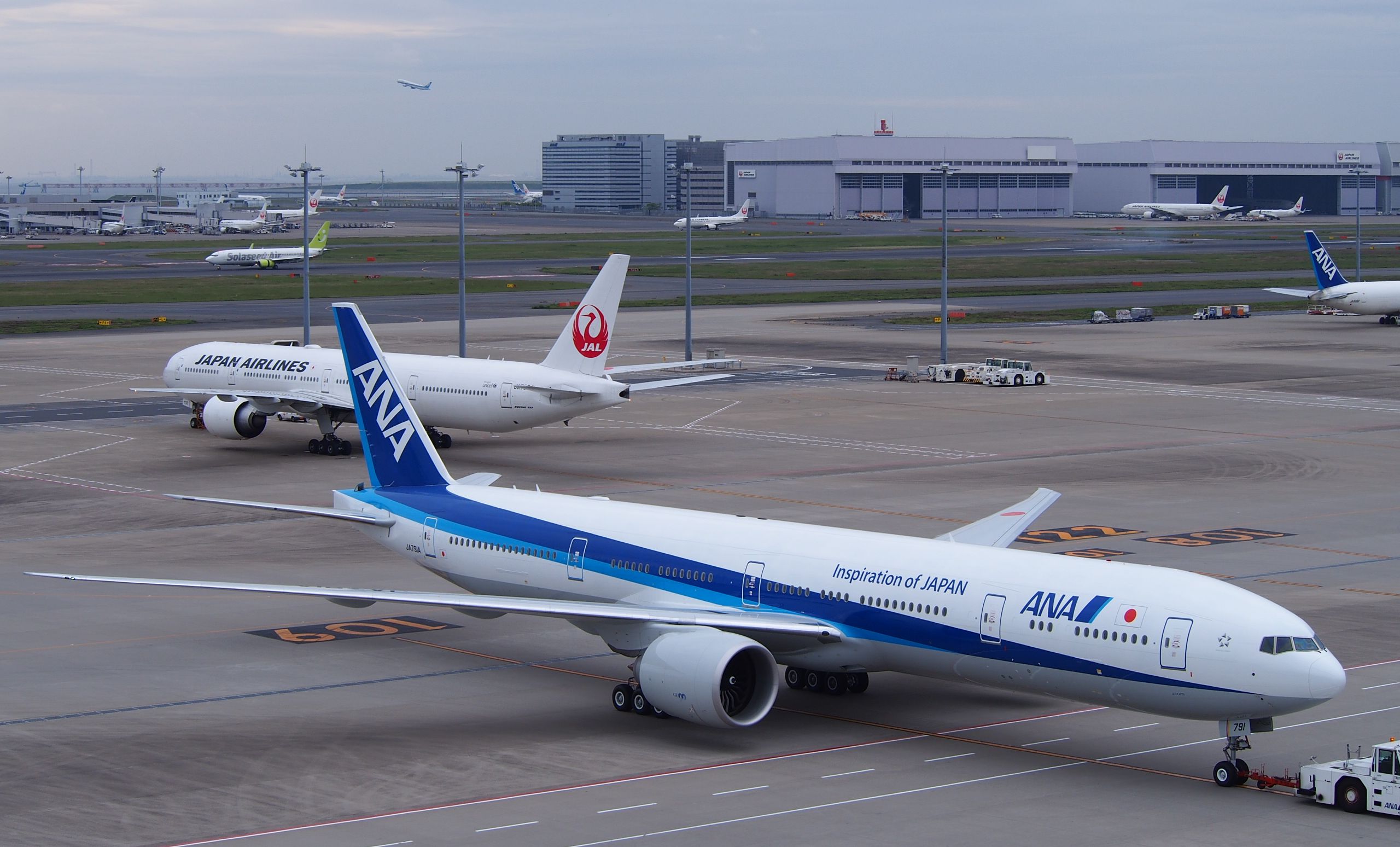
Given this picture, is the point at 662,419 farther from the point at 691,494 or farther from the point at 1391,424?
the point at 1391,424

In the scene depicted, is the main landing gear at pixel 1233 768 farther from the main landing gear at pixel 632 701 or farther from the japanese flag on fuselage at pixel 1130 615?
the main landing gear at pixel 632 701

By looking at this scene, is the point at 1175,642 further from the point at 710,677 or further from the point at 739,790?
the point at 710,677

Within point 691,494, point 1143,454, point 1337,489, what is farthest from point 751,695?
point 1143,454

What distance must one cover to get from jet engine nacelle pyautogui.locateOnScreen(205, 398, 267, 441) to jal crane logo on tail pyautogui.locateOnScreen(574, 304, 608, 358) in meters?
14.1

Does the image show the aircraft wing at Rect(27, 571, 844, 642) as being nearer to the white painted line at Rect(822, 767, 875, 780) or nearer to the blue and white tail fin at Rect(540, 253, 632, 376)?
the white painted line at Rect(822, 767, 875, 780)

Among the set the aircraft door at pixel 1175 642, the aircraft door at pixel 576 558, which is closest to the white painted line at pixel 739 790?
the aircraft door at pixel 1175 642

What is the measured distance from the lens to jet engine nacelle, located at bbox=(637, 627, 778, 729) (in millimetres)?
26234

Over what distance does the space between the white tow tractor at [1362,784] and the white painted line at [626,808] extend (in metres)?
10.1

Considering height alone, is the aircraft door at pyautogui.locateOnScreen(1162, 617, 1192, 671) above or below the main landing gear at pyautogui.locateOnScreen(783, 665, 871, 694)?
above

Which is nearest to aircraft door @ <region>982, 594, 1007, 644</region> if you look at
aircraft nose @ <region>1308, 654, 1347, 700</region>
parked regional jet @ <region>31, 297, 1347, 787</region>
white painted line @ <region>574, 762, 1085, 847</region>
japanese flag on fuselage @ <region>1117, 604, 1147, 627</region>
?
parked regional jet @ <region>31, 297, 1347, 787</region>

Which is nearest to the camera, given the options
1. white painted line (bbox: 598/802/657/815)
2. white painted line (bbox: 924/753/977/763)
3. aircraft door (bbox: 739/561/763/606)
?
white painted line (bbox: 598/802/657/815)

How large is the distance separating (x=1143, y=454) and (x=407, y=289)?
93.8 m

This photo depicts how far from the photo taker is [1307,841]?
22.3 meters

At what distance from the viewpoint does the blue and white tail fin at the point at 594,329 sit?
58969mm
